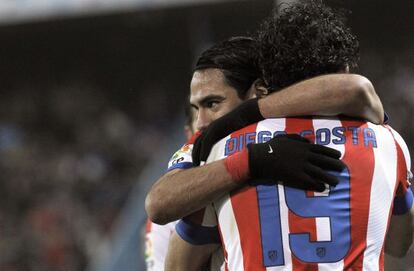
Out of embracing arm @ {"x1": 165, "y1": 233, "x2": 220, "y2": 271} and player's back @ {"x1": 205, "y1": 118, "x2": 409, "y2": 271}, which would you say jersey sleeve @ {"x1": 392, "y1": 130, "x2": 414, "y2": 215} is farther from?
embracing arm @ {"x1": 165, "y1": 233, "x2": 220, "y2": 271}

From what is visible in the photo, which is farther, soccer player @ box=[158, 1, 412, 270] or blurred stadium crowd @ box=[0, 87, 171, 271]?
blurred stadium crowd @ box=[0, 87, 171, 271]

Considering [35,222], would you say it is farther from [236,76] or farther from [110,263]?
[236,76]

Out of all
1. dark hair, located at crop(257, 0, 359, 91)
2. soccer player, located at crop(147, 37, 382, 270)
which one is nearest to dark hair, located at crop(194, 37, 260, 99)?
soccer player, located at crop(147, 37, 382, 270)

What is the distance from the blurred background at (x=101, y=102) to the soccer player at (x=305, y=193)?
6.45 m

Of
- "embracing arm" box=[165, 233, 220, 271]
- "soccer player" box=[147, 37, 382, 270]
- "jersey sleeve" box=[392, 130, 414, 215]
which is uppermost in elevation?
"soccer player" box=[147, 37, 382, 270]

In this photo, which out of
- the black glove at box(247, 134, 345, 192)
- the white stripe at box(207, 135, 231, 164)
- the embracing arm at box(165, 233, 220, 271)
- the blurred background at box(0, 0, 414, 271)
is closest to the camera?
the black glove at box(247, 134, 345, 192)

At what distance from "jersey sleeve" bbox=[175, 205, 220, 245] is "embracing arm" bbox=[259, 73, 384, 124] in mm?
335

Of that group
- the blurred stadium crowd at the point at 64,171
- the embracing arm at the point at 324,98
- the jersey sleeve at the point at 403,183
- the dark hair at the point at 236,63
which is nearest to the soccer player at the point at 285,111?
the embracing arm at the point at 324,98

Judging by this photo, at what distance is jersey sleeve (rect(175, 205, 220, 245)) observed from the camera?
2.34m

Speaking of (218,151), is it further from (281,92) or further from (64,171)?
(64,171)

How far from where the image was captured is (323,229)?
7.07 ft

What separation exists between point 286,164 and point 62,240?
8260mm

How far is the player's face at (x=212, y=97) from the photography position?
8.74ft

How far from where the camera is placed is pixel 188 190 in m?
2.21
